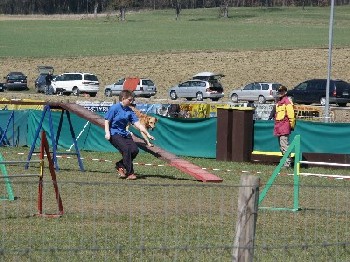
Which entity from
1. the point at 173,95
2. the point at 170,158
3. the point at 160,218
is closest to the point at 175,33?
the point at 173,95

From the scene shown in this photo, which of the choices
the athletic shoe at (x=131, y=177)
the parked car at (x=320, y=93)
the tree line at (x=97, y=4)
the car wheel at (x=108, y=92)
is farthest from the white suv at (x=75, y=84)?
the tree line at (x=97, y=4)

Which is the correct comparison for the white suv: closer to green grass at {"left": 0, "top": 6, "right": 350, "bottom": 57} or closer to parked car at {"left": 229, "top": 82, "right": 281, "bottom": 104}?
parked car at {"left": 229, "top": 82, "right": 281, "bottom": 104}

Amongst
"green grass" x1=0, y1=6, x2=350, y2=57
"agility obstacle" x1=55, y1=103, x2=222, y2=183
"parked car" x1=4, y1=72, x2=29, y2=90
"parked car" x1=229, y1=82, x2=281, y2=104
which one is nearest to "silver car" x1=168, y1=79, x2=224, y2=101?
"parked car" x1=229, y1=82, x2=281, y2=104

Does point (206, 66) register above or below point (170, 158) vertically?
below

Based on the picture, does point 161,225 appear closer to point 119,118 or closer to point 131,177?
point 131,177

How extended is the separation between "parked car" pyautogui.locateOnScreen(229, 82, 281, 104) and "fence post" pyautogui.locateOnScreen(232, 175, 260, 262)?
4853 cm

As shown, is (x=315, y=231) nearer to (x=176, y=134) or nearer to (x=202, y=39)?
(x=176, y=134)

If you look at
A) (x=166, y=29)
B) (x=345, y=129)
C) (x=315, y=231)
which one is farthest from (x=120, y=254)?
(x=166, y=29)

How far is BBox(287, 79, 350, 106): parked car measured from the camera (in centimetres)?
5219

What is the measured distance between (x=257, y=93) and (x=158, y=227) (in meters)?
45.0

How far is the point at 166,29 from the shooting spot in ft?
339

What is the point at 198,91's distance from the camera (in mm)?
59531

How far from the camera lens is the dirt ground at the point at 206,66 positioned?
68.7 m

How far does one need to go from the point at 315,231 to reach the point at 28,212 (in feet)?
12.0
